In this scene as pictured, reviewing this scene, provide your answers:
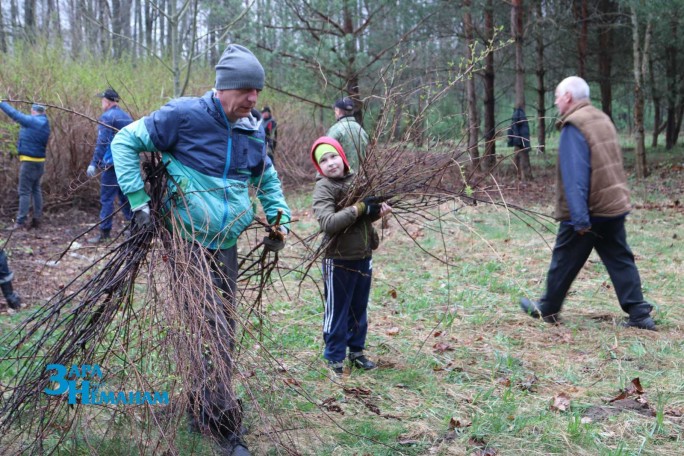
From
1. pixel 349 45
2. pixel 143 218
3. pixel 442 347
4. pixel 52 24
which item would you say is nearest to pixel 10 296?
pixel 143 218

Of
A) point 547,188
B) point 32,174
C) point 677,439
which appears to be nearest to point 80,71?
point 32,174

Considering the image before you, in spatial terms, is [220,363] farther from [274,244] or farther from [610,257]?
[610,257]

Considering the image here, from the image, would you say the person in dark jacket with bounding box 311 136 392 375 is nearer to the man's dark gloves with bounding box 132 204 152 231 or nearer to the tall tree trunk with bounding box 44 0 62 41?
the man's dark gloves with bounding box 132 204 152 231

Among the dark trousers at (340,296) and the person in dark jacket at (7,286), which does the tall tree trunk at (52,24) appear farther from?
the dark trousers at (340,296)

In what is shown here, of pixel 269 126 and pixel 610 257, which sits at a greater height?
pixel 269 126

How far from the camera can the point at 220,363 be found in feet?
9.25

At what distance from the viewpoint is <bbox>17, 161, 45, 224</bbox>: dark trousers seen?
9766 mm

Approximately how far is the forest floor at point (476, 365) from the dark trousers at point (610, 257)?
26cm

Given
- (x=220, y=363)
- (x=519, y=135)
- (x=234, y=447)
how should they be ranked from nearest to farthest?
(x=220, y=363) → (x=234, y=447) → (x=519, y=135)

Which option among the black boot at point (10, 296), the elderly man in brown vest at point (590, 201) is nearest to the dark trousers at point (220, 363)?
the elderly man in brown vest at point (590, 201)

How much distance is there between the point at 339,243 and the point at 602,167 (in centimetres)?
227

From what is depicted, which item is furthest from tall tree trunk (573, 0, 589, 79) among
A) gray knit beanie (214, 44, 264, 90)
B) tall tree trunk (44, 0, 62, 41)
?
gray knit beanie (214, 44, 264, 90)

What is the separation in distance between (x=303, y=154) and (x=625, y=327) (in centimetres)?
1127

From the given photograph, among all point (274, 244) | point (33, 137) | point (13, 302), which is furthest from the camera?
point (33, 137)
